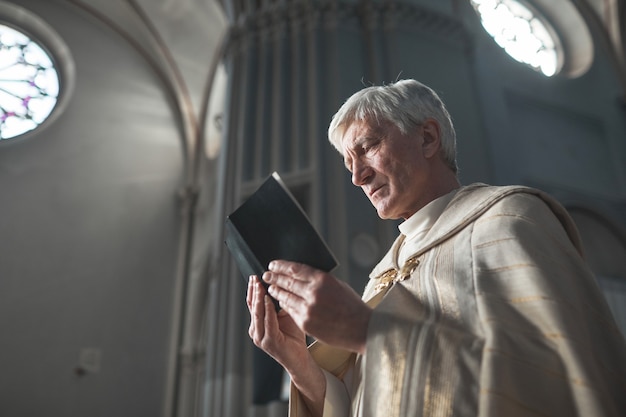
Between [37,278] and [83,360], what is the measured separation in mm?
1192

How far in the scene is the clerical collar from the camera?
1541 millimetres

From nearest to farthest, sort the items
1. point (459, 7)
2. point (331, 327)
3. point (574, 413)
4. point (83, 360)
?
point (574, 413), point (331, 327), point (459, 7), point (83, 360)

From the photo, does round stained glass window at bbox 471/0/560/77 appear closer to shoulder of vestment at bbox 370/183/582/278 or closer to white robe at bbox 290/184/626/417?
shoulder of vestment at bbox 370/183/582/278

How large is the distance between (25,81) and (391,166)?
28.8 feet

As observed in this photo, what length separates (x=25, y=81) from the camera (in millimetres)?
8906

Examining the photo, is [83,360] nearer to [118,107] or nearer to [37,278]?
[37,278]

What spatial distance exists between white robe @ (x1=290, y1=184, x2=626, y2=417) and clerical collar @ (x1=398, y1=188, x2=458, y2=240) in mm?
155

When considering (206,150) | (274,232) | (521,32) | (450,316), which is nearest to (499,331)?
(450,316)

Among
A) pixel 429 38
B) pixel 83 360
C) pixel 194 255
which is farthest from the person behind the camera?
pixel 194 255

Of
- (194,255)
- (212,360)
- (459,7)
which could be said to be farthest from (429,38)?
(194,255)

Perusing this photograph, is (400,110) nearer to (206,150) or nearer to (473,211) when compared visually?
(473,211)

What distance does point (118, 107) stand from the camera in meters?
9.27

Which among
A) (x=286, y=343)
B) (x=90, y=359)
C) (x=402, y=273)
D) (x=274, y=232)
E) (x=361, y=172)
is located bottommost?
(x=90, y=359)

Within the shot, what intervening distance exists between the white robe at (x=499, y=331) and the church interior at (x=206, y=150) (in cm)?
356
